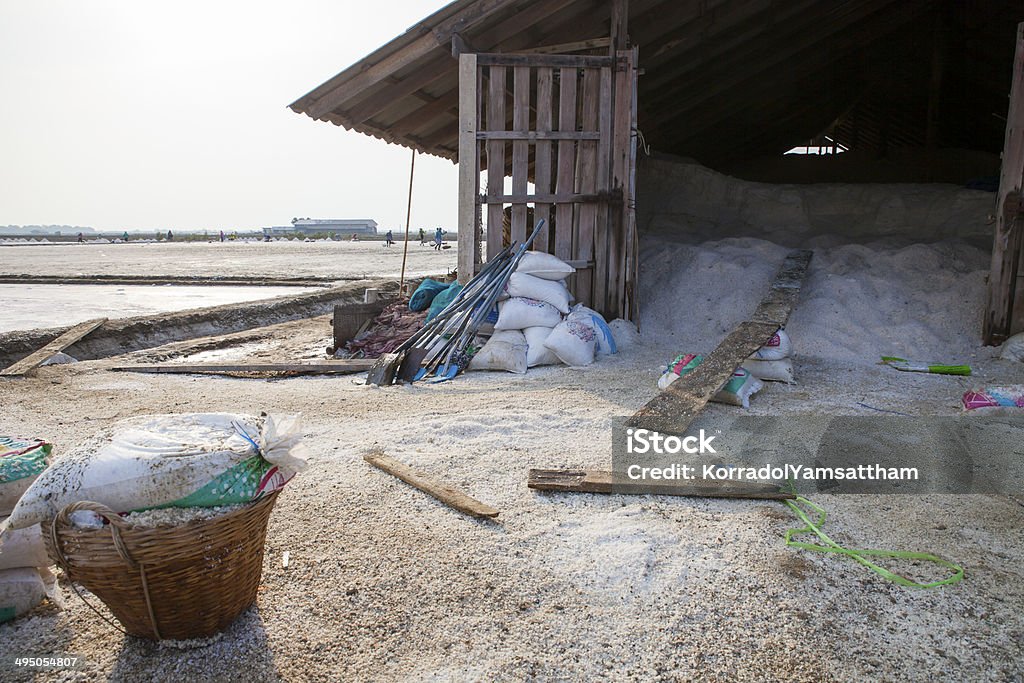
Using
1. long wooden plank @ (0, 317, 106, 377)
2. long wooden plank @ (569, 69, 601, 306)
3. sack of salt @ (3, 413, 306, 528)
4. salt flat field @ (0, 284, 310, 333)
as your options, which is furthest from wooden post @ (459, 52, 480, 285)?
salt flat field @ (0, 284, 310, 333)

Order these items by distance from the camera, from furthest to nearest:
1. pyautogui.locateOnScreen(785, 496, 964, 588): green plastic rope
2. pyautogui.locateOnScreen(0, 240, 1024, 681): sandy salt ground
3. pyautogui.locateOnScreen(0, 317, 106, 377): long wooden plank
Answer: pyautogui.locateOnScreen(0, 317, 106, 377): long wooden plank
pyautogui.locateOnScreen(785, 496, 964, 588): green plastic rope
pyautogui.locateOnScreen(0, 240, 1024, 681): sandy salt ground

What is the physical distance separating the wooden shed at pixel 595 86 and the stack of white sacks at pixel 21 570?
490 centimetres

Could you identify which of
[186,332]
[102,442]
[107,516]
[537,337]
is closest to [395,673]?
[107,516]

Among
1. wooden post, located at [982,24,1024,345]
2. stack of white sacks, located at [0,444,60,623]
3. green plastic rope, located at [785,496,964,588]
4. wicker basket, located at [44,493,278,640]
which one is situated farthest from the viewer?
wooden post, located at [982,24,1024,345]

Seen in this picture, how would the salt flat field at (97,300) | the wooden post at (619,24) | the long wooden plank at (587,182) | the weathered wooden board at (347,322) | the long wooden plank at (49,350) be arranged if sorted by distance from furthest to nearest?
the salt flat field at (97,300) < the weathered wooden board at (347,322) < the long wooden plank at (587,182) < the wooden post at (619,24) < the long wooden plank at (49,350)

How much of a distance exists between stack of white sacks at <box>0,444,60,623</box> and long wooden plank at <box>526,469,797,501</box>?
Answer: 1749 millimetres

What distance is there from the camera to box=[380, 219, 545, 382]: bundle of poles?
223 inches

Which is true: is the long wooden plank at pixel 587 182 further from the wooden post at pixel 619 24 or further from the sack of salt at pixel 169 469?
→ the sack of salt at pixel 169 469

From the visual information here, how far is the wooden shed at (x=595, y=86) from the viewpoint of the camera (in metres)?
6.42

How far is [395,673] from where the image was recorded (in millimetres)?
1933

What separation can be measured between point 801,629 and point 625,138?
5354 millimetres

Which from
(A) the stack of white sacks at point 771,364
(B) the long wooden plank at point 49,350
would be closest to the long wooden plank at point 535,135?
(A) the stack of white sacks at point 771,364

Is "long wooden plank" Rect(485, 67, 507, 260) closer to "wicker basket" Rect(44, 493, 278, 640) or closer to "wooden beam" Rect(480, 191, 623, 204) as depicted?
"wooden beam" Rect(480, 191, 623, 204)

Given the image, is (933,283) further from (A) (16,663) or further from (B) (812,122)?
(B) (812,122)
